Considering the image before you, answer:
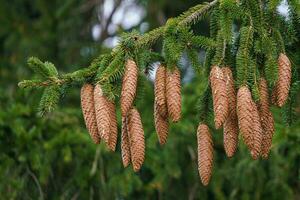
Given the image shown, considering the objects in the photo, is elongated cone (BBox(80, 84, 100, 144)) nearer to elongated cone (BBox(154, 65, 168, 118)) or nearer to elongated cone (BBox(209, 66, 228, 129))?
elongated cone (BBox(154, 65, 168, 118))

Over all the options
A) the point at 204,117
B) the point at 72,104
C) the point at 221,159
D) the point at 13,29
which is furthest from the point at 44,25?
the point at 204,117

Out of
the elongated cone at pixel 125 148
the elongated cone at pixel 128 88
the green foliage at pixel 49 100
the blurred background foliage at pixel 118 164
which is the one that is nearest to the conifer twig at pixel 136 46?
the green foliage at pixel 49 100

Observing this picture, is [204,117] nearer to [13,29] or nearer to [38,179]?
[38,179]

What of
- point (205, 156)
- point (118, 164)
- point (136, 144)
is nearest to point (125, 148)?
point (136, 144)

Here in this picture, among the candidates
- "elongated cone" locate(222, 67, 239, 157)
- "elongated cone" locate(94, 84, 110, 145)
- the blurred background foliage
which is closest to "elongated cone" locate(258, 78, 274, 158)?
"elongated cone" locate(222, 67, 239, 157)

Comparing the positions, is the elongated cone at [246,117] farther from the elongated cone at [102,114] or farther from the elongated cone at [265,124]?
the elongated cone at [102,114]

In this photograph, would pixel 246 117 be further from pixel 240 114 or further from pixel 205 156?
pixel 205 156
